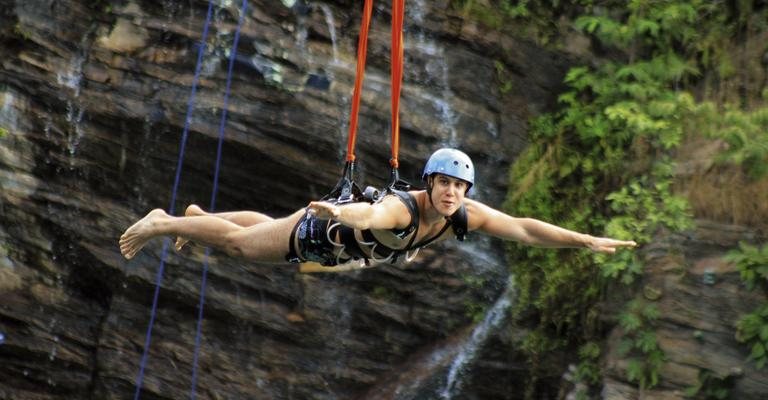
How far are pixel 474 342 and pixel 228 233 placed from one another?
449 centimetres

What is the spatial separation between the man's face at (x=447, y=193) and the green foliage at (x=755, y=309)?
3.62 meters

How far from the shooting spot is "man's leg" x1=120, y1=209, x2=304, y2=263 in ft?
25.5

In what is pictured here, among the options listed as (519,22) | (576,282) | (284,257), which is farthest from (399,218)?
(519,22)

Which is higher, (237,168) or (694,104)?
(694,104)

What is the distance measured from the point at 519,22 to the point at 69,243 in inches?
206

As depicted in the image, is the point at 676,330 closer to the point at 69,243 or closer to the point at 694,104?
the point at 694,104

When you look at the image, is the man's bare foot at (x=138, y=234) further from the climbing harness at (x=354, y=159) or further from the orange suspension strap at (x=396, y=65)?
the orange suspension strap at (x=396, y=65)

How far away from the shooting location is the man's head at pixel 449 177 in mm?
6988

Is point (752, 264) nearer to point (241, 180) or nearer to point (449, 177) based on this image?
point (449, 177)

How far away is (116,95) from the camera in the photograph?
486 inches

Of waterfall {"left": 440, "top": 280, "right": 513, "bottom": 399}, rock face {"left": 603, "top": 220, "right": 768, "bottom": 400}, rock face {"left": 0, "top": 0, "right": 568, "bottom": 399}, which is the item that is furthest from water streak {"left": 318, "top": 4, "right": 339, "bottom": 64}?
rock face {"left": 603, "top": 220, "right": 768, "bottom": 400}

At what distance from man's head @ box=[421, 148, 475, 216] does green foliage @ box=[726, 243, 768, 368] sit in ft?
11.9

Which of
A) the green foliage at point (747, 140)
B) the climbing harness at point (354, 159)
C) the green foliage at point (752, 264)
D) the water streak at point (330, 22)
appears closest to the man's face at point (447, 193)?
the climbing harness at point (354, 159)

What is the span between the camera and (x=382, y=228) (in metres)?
6.94
